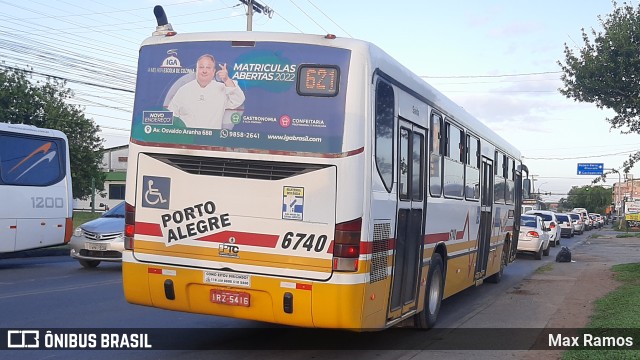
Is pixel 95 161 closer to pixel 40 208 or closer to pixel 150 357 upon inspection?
pixel 40 208

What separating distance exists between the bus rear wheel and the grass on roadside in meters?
1.97

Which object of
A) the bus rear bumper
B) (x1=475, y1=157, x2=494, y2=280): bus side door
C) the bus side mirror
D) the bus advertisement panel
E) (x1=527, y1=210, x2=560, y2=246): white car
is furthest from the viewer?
(x1=527, y1=210, x2=560, y2=246): white car

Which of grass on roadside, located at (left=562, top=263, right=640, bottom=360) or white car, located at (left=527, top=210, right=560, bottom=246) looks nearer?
grass on roadside, located at (left=562, top=263, right=640, bottom=360)

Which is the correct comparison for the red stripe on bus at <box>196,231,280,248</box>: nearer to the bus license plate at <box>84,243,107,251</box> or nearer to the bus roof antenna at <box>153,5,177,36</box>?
the bus roof antenna at <box>153,5,177,36</box>

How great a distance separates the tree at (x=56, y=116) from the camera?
40.8m

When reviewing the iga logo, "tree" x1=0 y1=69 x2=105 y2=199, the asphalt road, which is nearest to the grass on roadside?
the asphalt road

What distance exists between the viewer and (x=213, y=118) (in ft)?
25.0

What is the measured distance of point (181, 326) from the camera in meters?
10.1

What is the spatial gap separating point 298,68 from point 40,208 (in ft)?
38.9

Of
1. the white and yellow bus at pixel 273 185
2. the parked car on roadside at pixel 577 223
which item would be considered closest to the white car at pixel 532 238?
the white and yellow bus at pixel 273 185

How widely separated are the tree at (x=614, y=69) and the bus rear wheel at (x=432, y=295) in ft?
28.1

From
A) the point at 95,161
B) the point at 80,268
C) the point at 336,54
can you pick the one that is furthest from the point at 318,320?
the point at 95,161

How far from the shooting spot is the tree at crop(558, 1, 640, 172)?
16.4 metres

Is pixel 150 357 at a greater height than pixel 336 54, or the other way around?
pixel 336 54
